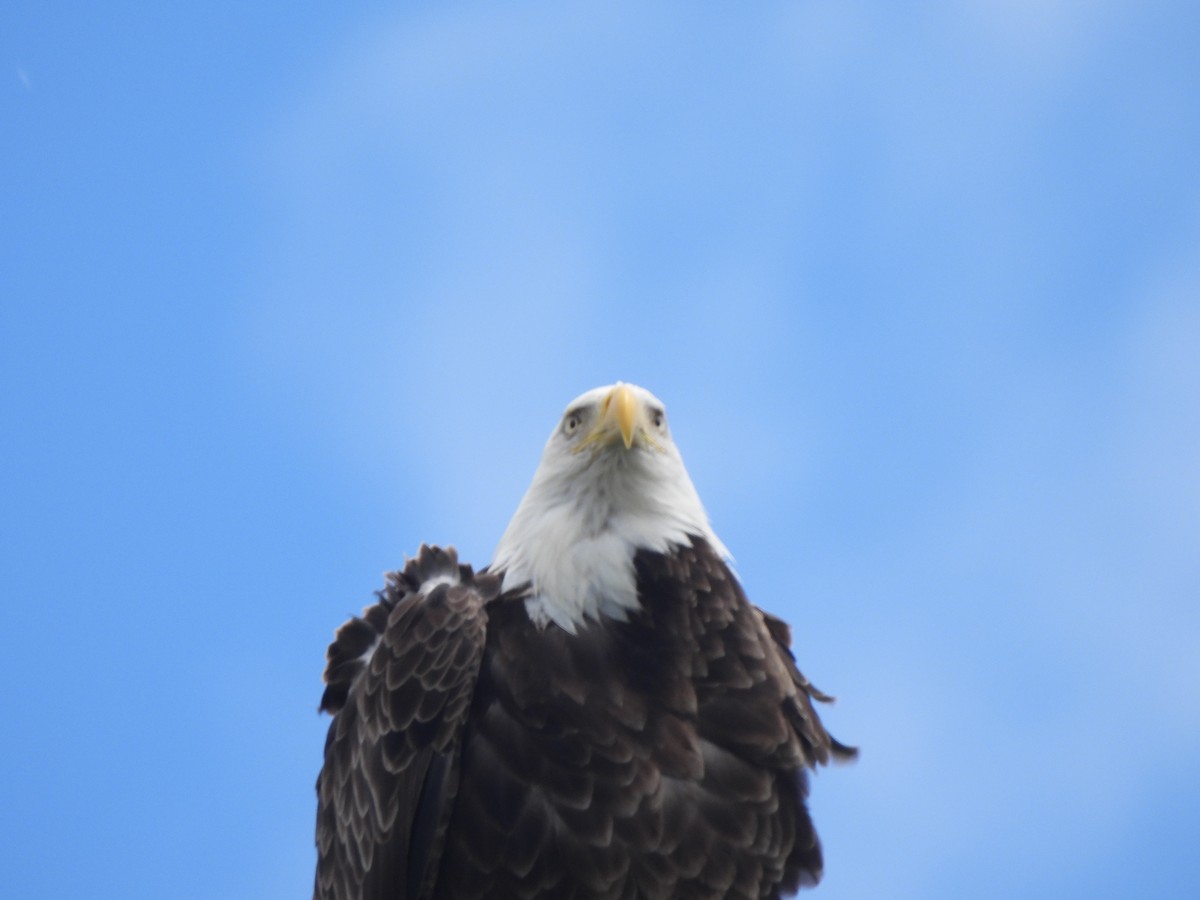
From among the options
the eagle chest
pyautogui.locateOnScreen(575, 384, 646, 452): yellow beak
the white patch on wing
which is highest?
pyautogui.locateOnScreen(575, 384, 646, 452): yellow beak

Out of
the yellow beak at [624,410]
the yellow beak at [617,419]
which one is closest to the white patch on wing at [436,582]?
the yellow beak at [617,419]

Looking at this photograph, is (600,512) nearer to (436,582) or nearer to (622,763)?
(436,582)

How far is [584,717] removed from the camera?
390cm

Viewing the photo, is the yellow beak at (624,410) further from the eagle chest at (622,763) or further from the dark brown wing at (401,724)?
the dark brown wing at (401,724)

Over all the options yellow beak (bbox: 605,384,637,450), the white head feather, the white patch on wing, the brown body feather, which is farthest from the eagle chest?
yellow beak (bbox: 605,384,637,450)

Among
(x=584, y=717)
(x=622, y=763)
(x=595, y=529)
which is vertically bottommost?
(x=622, y=763)

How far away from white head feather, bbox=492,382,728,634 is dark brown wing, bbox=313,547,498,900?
0.23 m

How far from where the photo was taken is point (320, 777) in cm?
484

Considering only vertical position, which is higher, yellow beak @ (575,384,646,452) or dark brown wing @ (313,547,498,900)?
yellow beak @ (575,384,646,452)

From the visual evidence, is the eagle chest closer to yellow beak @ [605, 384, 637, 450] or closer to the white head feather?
the white head feather

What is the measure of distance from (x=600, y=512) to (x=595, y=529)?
69 mm

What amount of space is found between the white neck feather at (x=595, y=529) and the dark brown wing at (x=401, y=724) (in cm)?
21

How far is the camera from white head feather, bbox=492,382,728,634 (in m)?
4.28

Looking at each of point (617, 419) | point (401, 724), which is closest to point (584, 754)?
point (401, 724)
